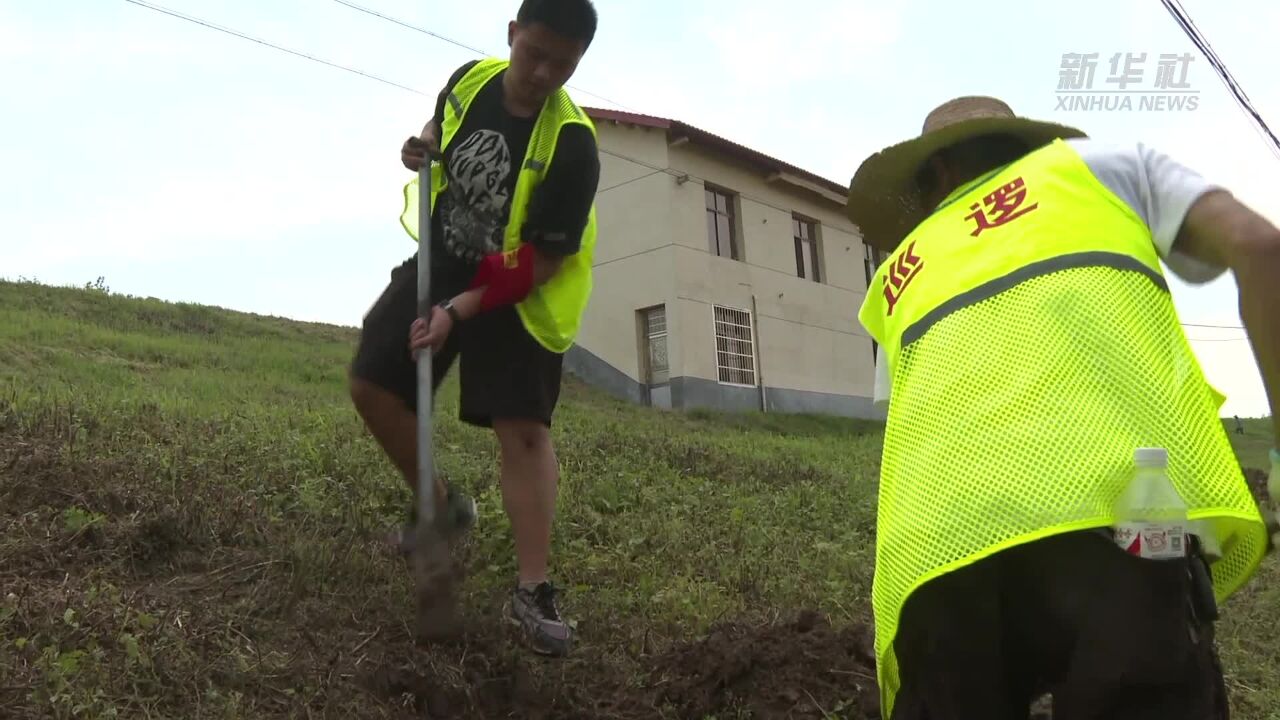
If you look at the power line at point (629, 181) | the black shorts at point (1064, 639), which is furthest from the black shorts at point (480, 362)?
the power line at point (629, 181)

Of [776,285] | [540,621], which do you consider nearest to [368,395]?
[540,621]

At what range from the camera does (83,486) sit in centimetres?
390

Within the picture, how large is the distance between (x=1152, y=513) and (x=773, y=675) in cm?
212

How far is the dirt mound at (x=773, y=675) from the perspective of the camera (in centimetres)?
323

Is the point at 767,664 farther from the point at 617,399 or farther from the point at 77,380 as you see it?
the point at 617,399

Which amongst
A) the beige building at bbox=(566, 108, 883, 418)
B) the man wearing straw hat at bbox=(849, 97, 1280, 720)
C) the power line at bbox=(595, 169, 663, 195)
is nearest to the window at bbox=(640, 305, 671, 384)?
the beige building at bbox=(566, 108, 883, 418)

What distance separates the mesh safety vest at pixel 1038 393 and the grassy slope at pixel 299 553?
1.81 meters

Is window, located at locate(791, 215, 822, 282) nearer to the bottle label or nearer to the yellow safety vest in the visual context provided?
the yellow safety vest

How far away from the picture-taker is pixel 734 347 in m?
18.0

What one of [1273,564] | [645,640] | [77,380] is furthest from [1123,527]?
[77,380]

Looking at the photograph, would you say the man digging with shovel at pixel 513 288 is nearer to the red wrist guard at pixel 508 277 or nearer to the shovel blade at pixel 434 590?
the red wrist guard at pixel 508 277

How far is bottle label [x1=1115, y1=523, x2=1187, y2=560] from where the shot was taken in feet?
4.52

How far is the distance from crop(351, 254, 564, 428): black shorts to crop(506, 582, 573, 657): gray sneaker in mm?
546

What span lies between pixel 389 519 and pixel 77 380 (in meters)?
4.47
